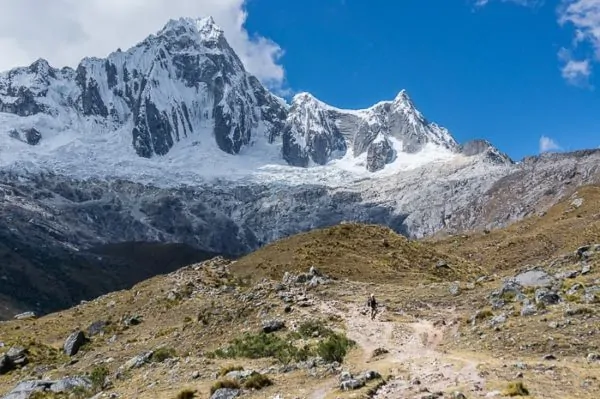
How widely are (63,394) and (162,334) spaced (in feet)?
53.9

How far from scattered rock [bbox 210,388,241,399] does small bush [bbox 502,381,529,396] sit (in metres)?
11.9

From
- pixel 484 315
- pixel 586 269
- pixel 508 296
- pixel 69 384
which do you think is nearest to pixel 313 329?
pixel 484 315

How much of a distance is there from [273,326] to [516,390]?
23929 millimetres

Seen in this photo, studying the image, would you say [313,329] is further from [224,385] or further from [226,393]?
[226,393]

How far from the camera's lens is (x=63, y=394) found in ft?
129

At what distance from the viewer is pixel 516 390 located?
943 inches

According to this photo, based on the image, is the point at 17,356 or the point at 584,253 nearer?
the point at 584,253

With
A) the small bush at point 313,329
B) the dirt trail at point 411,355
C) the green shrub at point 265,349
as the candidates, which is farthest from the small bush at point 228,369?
the small bush at point 313,329

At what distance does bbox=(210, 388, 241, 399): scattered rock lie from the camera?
98.0ft

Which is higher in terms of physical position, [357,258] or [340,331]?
[357,258]

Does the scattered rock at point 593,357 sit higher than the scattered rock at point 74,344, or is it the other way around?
the scattered rock at point 593,357

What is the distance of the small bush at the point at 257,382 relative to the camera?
30422 millimetres

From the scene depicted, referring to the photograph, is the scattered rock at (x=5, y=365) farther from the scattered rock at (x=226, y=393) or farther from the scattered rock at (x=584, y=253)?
the scattered rock at (x=584, y=253)

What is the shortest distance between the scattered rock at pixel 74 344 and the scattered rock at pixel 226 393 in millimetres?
34086
